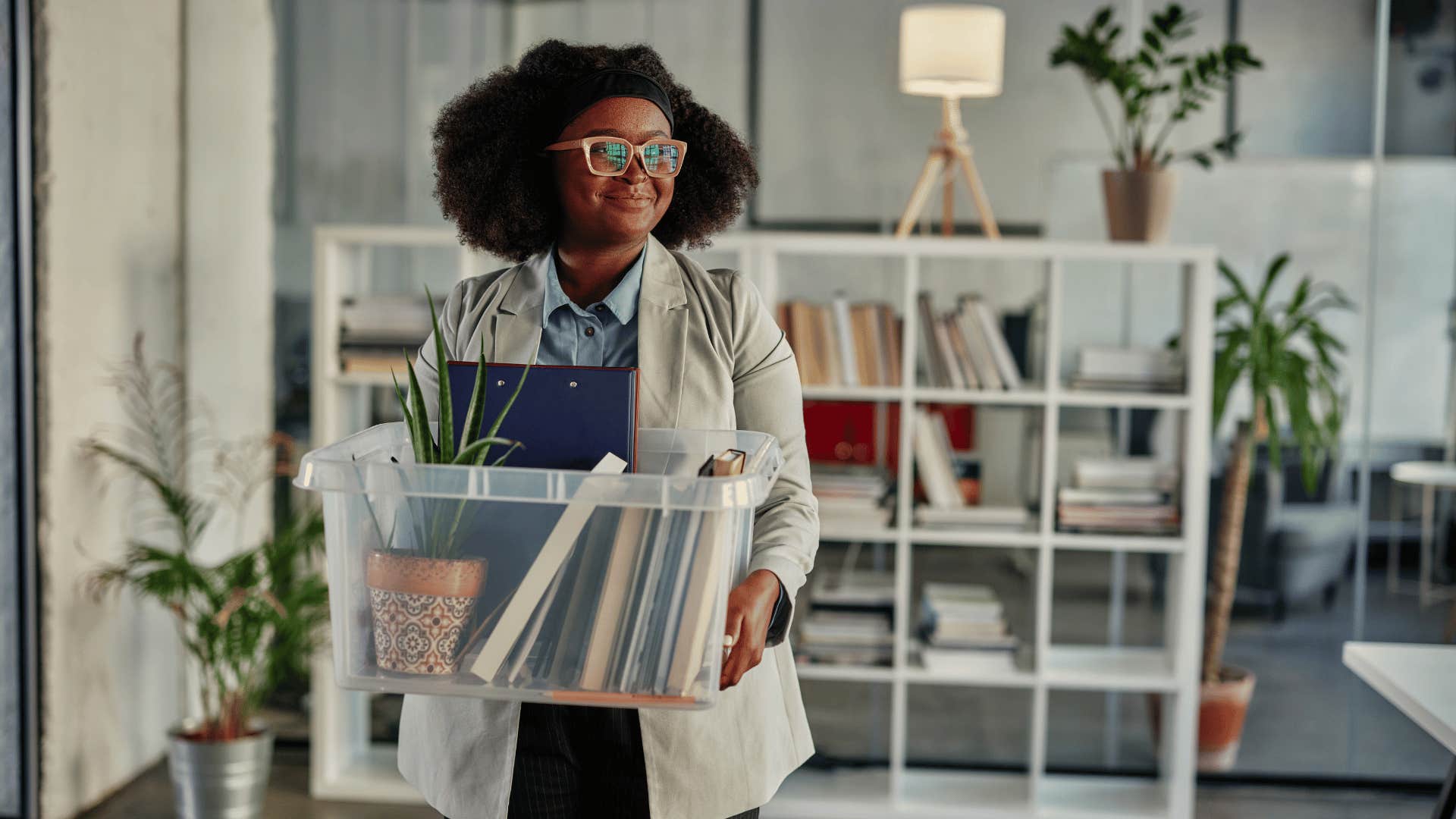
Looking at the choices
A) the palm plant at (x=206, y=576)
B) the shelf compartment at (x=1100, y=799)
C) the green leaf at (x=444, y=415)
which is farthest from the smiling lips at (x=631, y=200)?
the shelf compartment at (x=1100, y=799)

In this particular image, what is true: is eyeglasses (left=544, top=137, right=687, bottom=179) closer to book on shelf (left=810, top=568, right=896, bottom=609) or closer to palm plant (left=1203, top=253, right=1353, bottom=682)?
book on shelf (left=810, top=568, right=896, bottom=609)

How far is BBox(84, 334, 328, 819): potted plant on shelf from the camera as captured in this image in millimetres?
2957

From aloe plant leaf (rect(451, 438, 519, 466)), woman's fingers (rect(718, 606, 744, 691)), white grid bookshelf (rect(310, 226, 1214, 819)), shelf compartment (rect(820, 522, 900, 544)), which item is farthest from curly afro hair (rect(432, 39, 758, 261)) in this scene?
shelf compartment (rect(820, 522, 900, 544))

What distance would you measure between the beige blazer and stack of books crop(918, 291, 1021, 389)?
1846 millimetres

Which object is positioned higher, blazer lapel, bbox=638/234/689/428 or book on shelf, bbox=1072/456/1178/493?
blazer lapel, bbox=638/234/689/428

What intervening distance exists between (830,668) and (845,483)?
18.5 inches

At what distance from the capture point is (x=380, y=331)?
3229 mm

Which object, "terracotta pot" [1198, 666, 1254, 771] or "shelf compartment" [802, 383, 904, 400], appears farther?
"terracotta pot" [1198, 666, 1254, 771]

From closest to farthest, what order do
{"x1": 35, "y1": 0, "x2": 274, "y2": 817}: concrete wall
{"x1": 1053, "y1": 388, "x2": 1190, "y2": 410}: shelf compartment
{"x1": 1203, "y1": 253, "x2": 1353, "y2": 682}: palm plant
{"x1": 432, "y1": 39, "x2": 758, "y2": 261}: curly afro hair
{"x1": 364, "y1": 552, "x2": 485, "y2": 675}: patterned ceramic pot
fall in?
{"x1": 364, "y1": 552, "x2": 485, "y2": 675}: patterned ceramic pot → {"x1": 432, "y1": 39, "x2": 758, "y2": 261}: curly afro hair → {"x1": 35, "y1": 0, "x2": 274, "y2": 817}: concrete wall → {"x1": 1053, "y1": 388, "x2": 1190, "y2": 410}: shelf compartment → {"x1": 1203, "y1": 253, "x2": 1353, "y2": 682}: palm plant

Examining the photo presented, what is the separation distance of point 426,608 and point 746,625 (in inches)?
11.3

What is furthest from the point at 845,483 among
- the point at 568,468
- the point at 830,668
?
the point at 568,468

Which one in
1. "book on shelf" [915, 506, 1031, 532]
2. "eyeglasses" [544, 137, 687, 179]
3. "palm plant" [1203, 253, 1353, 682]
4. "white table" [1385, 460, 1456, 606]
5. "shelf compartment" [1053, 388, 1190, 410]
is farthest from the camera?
"white table" [1385, 460, 1456, 606]

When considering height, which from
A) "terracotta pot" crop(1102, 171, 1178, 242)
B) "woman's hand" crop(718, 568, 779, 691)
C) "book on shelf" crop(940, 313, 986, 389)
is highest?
"terracotta pot" crop(1102, 171, 1178, 242)

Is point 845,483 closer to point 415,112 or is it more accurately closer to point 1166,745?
point 1166,745
